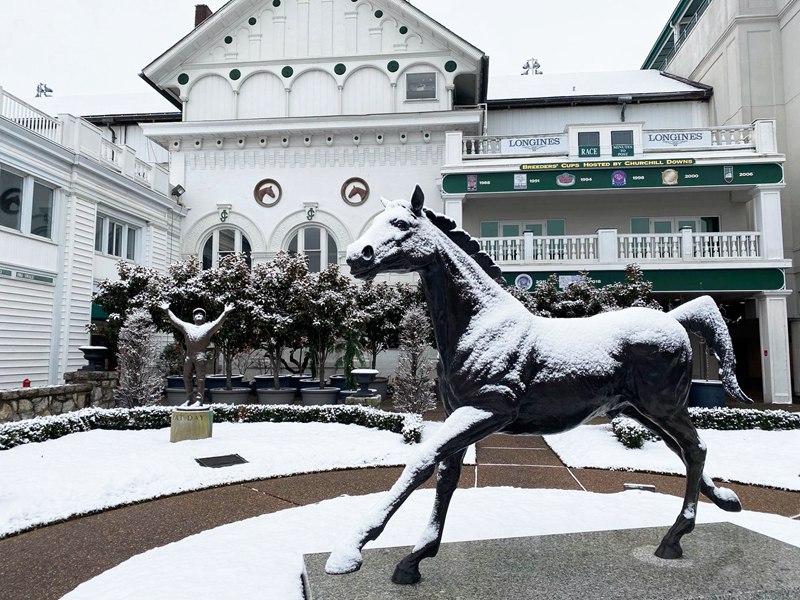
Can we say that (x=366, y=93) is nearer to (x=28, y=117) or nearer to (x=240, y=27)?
(x=240, y=27)

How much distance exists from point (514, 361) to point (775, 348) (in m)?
18.1

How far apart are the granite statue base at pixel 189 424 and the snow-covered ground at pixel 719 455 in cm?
650

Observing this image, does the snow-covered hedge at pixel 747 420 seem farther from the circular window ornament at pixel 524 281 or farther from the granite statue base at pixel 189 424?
the granite statue base at pixel 189 424

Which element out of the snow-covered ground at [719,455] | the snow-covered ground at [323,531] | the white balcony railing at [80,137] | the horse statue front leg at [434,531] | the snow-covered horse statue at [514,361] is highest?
the white balcony railing at [80,137]

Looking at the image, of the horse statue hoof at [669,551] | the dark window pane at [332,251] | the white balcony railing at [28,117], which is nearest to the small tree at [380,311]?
the dark window pane at [332,251]

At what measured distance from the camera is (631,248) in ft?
60.1

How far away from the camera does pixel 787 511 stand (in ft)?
19.5

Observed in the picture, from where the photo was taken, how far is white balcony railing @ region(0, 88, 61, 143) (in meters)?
15.1

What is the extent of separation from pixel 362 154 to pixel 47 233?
38.2 ft

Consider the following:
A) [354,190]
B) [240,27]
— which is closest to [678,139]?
[354,190]

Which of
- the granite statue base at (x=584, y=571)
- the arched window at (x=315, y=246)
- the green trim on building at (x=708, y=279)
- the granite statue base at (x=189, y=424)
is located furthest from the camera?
→ the arched window at (x=315, y=246)

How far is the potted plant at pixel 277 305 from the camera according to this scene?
49.0 ft

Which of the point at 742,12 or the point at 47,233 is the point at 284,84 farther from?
→ the point at 742,12

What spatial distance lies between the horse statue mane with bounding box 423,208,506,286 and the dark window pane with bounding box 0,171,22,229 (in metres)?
15.4
